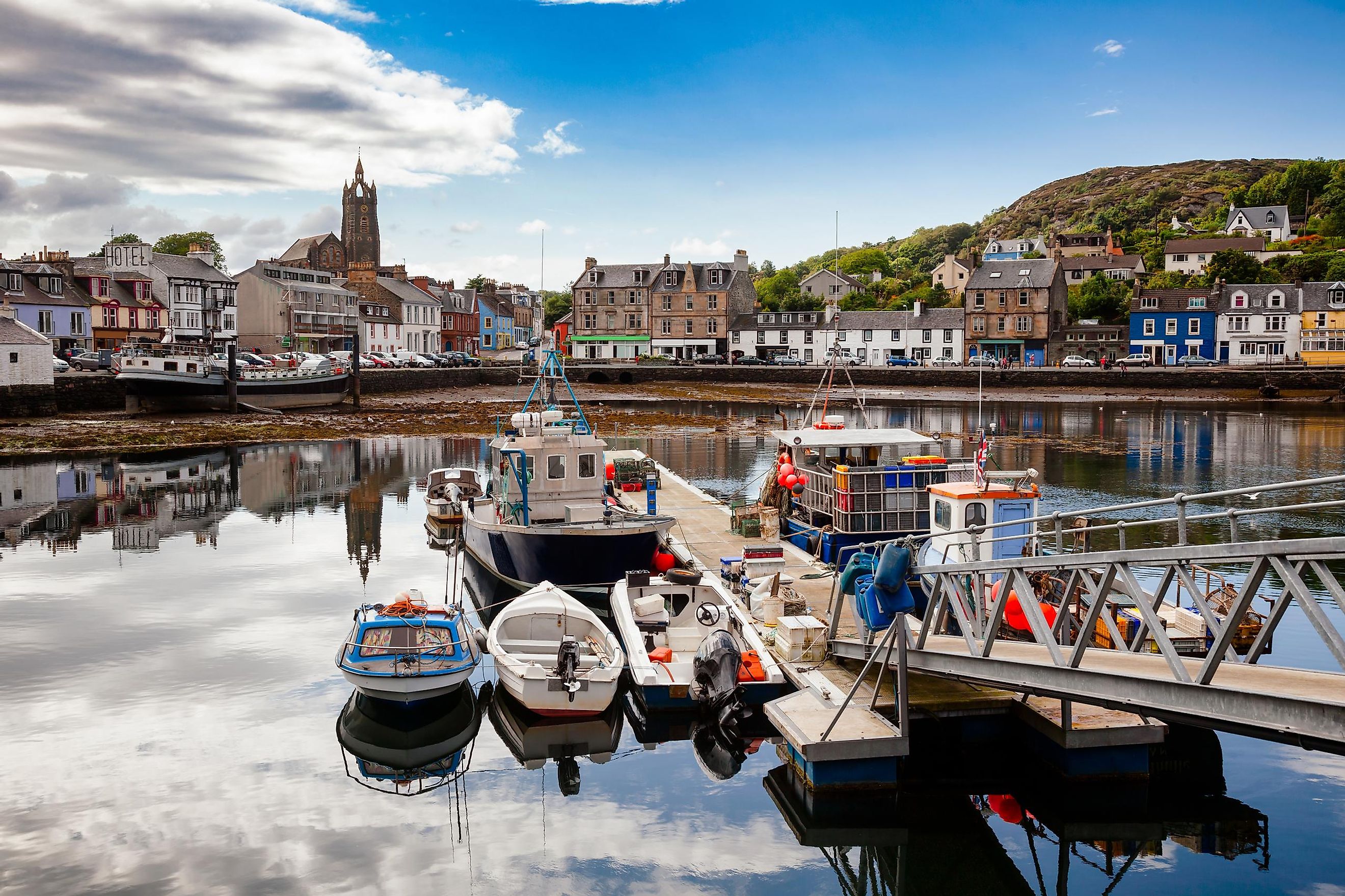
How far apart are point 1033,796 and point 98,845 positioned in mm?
11665

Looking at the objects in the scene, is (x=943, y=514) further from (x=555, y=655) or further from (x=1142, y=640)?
(x=1142, y=640)

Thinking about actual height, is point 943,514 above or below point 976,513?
below

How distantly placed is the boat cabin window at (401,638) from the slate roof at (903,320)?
3239 inches

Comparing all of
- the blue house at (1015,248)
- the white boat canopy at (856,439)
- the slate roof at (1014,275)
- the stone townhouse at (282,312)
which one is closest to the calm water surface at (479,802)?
the white boat canopy at (856,439)

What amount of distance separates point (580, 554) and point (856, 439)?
24.6 feet

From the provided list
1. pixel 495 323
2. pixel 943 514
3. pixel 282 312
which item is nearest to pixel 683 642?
pixel 943 514

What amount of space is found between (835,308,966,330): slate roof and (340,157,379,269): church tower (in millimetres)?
73525

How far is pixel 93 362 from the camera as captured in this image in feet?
224

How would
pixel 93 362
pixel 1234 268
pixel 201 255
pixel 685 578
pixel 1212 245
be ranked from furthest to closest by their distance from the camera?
pixel 1212 245 < pixel 1234 268 < pixel 201 255 < pixel 93 362 < pixel 685 578

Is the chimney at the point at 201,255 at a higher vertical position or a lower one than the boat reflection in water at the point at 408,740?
higher

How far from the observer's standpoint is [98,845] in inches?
489

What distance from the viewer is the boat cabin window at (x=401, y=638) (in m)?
16.0

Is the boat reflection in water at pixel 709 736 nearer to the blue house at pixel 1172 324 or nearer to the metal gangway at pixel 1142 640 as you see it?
the metal gangway at pixel 1142 640

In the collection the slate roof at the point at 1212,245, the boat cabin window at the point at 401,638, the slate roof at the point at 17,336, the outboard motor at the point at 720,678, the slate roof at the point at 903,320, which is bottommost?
the outboard motor at the point at 720,678
